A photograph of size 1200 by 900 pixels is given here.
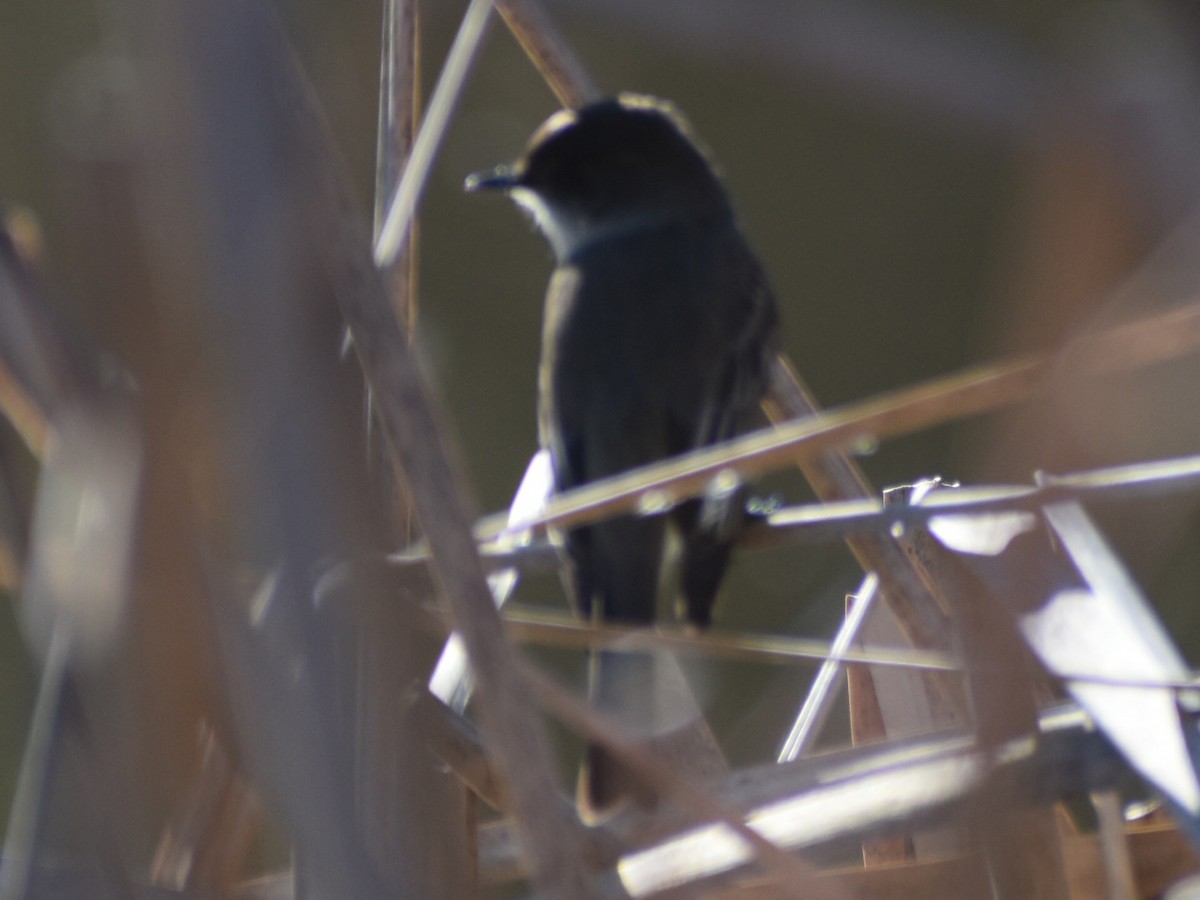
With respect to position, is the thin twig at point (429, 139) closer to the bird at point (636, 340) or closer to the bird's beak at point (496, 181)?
the bird at point (636, 340)

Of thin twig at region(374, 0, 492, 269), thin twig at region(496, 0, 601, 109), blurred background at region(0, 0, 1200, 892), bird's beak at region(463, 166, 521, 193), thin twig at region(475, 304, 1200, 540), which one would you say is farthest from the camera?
blurred background at region(0, 0, 1200, 892)

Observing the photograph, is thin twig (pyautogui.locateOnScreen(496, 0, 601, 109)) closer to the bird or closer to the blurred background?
the bird

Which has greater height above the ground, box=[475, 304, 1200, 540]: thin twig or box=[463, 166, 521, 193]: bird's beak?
box=[475, 304, 1200, 540]: thin twig

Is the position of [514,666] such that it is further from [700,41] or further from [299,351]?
[700,41]

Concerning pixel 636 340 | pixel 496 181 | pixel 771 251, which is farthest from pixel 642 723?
pixel 771 251

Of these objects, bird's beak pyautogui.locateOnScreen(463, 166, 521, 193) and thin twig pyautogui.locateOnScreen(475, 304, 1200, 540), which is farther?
bird's beak pyautogui.locateOnScreen(463, 166, 521, 193)

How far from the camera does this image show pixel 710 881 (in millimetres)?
1124

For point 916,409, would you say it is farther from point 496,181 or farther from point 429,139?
point 496,181

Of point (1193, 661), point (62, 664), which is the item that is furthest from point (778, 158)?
point (62, 664)

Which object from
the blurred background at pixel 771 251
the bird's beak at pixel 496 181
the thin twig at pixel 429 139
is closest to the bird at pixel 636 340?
the bird's beak at pixel 496 181

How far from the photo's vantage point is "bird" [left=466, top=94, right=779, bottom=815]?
1797mm

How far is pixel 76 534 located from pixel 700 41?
56 cm

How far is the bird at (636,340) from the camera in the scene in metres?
1.80

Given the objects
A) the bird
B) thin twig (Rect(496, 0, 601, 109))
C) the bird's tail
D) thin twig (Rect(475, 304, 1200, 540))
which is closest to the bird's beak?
the bird
